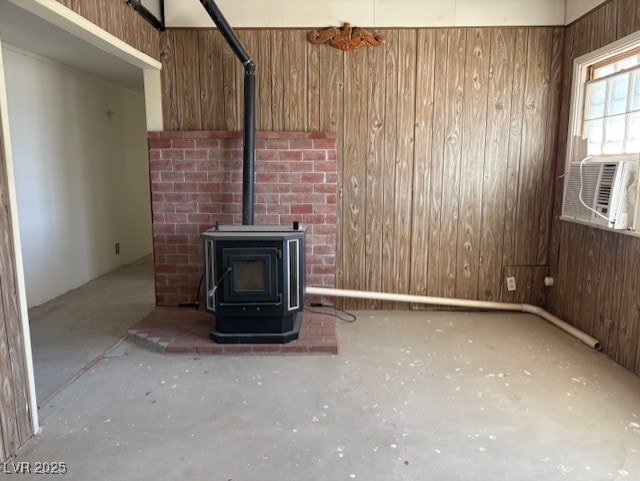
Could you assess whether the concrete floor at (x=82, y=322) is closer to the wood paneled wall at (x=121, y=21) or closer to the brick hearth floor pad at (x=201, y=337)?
the brick hearth floor pad at (x=201, y=337)

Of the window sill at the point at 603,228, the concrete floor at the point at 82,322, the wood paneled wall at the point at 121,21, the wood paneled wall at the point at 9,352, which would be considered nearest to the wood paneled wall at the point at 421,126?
the wood paneled wall at the point at 121,21

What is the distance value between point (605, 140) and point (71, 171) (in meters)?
4.75

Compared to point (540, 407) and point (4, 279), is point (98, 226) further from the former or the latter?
point (540, 407)

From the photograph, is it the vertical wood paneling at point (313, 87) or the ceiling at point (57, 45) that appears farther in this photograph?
the vertical wood paneling at point (313, 87)

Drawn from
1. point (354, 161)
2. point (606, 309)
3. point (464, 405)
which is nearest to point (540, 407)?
point (464, 405)

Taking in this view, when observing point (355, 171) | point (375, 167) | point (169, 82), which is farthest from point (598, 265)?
point (169, 82)

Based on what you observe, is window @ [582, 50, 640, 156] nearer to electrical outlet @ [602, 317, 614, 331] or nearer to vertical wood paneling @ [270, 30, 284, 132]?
electrical outlet @ [602, 317, 614, 331]

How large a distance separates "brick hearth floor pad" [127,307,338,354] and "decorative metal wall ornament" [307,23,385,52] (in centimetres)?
219

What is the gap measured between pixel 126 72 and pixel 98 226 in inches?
67.7

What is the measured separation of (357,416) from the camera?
227 centimetres

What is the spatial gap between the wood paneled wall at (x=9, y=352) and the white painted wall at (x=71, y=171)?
2273mm

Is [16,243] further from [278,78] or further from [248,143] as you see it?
[278,78]

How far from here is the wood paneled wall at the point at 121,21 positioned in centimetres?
247

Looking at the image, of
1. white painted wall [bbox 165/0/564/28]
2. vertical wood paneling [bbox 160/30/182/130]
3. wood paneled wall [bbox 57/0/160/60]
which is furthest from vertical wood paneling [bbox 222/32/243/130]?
wood paneled wall [bbox 57/0/160/60]
